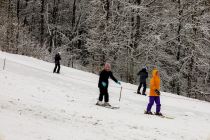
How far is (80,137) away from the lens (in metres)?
10.7

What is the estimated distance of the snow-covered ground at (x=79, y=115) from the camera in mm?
10984

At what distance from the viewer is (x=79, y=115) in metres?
13.8

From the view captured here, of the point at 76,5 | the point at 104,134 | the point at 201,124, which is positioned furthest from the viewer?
the point at 76,5

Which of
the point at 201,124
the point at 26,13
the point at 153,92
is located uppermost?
the point at 26,13

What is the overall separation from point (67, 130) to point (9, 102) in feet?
11.5

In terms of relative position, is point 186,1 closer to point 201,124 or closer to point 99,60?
point 99,60

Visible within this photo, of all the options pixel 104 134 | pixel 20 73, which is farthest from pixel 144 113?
pixel 20 73

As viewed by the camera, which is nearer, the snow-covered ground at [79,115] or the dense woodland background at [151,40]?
the snow-covered ground at [79,115]

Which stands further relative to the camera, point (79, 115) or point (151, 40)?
point (151, 40)

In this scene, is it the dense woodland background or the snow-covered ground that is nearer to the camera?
the snow-covered ground

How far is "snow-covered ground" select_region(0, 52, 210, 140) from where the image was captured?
10984 millimetres

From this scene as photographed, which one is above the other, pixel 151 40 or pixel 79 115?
pixel 151 40

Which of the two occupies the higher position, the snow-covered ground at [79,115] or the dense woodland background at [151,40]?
the dense woodland background at [151,40]

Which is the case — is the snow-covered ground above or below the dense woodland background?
below
